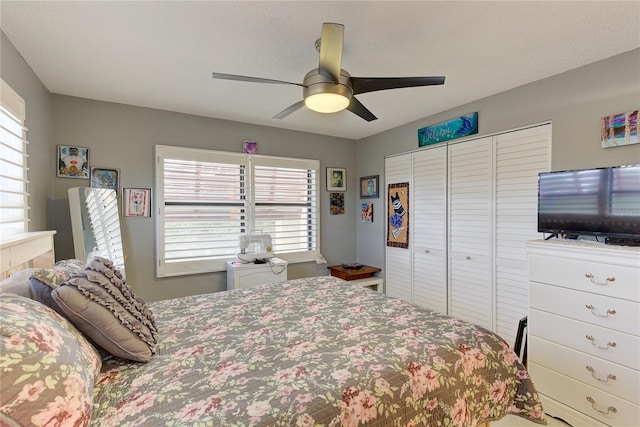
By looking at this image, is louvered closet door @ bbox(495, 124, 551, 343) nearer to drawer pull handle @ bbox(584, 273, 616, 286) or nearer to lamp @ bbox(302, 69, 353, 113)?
drawer pull handle @ bbox(584, 273, 616, 286)

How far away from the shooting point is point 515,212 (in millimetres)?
2709

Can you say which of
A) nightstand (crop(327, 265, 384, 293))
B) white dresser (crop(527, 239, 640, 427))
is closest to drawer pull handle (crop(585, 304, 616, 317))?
white dresser (crop(527, 239, 640, 427))

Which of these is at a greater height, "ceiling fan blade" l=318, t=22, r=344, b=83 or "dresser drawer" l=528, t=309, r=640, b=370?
"ceiling fan blade" l=318, t=22, r=344, b=83

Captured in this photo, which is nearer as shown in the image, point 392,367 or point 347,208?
point 392,367

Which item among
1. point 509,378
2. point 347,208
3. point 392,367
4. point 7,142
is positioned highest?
point 7,142

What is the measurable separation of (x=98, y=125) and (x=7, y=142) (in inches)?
49.5

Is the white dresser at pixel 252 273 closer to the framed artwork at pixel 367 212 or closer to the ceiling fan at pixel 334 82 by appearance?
the framed artwork at pixel 367 212

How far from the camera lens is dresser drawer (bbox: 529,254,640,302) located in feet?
5.48

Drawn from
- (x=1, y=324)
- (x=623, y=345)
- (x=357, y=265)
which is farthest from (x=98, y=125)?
(x=623, y=345)

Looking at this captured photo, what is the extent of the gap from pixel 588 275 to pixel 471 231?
1264mm

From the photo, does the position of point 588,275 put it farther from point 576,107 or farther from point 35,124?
point 35,124

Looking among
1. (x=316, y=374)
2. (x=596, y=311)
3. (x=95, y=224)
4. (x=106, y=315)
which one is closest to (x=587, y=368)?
(x=596, y=311)

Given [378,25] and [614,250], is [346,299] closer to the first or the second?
[614,250]

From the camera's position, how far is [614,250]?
172 cm
